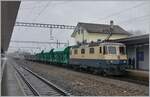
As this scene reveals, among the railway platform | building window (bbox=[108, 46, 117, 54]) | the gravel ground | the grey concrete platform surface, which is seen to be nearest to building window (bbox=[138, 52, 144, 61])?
the railway platform

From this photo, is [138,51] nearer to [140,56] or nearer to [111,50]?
[140,56]

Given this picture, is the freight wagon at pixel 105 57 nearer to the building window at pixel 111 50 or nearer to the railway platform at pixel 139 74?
the building window at pixel 111 50

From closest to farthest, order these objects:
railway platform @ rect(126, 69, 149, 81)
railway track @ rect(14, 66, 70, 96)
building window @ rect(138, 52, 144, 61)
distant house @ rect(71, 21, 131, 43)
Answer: railway track @ rect(14, 66, 70, 96)
railway platform @ rect(126, 69, 149, 81)
building window @ rect(138, 52, 144, 61)
distant house @ rect(71, 21, 131, 43)

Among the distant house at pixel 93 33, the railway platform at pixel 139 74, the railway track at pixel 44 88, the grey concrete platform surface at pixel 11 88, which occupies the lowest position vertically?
the railway track at pixel 44 88

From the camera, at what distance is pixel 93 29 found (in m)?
60.1

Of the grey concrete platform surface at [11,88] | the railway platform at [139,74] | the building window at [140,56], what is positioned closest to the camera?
the grey concrete platform surface at [11,88]

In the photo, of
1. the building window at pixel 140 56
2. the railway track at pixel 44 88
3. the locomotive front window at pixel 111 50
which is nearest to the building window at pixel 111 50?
the locomotive front window at pixel 111 50

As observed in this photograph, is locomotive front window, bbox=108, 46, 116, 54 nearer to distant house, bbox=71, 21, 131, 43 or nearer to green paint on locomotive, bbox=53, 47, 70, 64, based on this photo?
green paint on locomotive, bbox=53, 47, 70, 64

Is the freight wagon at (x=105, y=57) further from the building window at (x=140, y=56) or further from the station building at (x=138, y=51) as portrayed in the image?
the building window at (x=140, y=56)

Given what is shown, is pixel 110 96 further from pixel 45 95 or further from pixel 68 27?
pixel 68 27

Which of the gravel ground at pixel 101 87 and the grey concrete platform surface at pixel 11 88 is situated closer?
the grey concrete platform surface at pixel 11 88

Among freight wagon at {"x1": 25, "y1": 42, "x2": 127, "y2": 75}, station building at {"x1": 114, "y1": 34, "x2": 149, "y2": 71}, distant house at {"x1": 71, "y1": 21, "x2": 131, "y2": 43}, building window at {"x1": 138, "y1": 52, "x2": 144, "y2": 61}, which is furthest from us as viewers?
distant house at {"x1": 71, "y1": 21, "x2": 131, "y2": 43}

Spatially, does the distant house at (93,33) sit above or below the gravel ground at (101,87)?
above

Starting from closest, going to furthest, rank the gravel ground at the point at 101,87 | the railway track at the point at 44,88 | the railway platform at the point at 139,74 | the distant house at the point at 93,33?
the gravel ground at the point at 101,87
the railway track at the point at 44,88
the railway platform at the point at 139,74
the distant house at the point at 93,33
